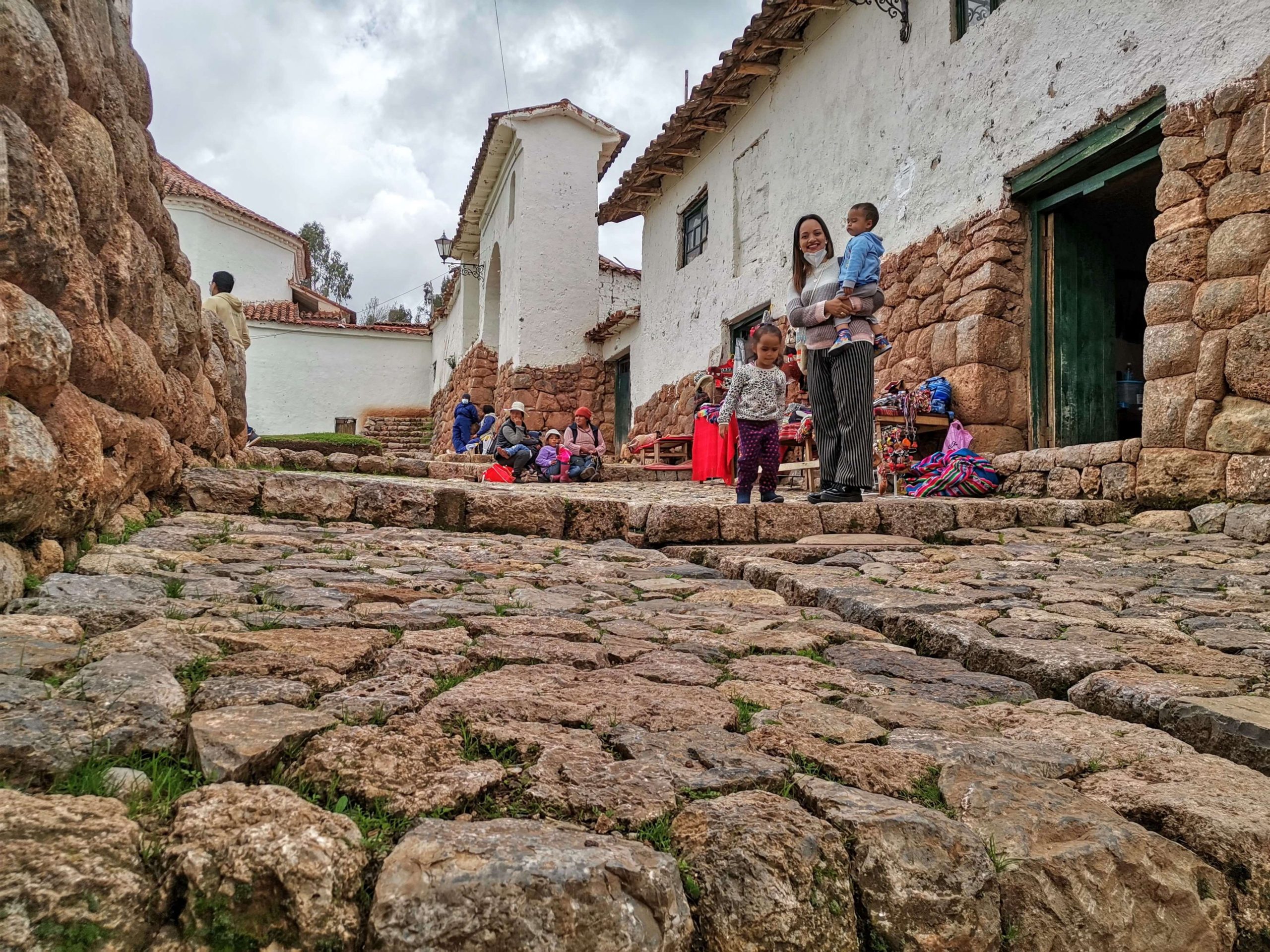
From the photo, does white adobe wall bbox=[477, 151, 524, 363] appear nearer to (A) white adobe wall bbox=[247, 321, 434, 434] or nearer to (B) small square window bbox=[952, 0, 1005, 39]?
(A) white adobe wall bbox=[247, 321, 434, 434]

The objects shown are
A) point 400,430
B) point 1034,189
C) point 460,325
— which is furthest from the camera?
point 400,430

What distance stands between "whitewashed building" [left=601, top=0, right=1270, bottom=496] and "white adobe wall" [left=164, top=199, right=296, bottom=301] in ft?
59.3

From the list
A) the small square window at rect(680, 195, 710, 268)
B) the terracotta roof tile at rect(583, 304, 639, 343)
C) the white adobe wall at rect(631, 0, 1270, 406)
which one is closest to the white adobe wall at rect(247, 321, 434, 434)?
the terracotta roof tile at rect(583, 304, 639, 343)

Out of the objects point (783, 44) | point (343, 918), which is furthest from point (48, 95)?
point (783, 44)

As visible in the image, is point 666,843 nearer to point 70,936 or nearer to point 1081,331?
point 70,936

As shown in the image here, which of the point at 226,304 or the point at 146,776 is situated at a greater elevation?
the point at 226,304

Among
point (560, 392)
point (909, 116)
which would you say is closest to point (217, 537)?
point (909, 116)

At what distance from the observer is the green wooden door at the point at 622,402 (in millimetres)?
14719

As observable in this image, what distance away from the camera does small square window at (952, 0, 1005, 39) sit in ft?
21.6

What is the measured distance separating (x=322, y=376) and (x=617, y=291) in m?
10.1

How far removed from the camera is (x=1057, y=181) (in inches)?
237

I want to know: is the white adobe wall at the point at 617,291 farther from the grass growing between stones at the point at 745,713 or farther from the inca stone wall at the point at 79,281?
the grass growing between stones at the point at 745,713

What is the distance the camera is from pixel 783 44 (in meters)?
8.83

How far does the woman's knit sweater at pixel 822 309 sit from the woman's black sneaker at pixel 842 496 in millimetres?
864
